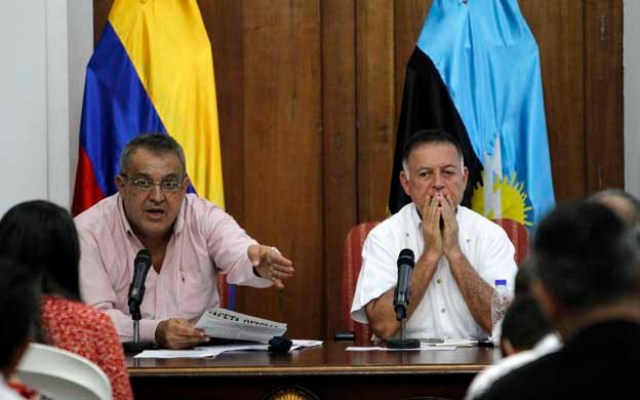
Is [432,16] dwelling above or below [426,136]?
above

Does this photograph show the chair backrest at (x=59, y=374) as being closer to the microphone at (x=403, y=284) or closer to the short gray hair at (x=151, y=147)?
the microphone at (x=403, y=284)

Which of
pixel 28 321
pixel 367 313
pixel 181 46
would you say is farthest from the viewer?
pixel 181 46

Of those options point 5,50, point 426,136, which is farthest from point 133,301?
point 5,50

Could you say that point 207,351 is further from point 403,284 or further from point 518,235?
point 518,235

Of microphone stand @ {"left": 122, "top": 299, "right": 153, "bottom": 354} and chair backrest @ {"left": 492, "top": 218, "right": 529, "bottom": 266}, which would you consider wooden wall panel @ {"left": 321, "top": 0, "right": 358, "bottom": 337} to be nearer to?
chair backrest @ {"left": 492, "top": 218, "right": 529, "bottom": 266}

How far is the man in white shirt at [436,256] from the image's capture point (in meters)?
4.93

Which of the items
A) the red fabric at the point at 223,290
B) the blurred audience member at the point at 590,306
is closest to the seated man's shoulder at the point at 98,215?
the red fabric at the point at 223,290

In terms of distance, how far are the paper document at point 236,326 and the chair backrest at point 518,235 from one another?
1113mm

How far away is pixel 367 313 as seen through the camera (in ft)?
16.3

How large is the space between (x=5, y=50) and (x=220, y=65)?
2.97 feet

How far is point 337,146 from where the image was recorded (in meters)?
6.12

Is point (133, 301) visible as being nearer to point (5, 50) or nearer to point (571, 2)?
point (5, 50)

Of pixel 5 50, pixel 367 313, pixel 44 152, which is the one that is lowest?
pixel 367 313

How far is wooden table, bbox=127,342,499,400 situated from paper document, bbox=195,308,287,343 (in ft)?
1.22
